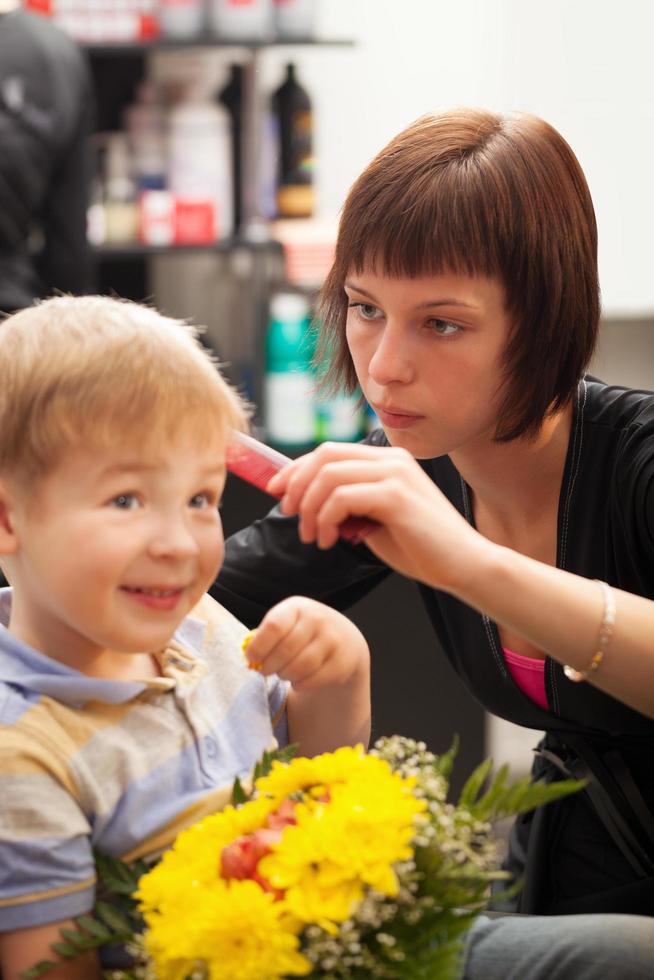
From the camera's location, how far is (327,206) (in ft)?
11.6

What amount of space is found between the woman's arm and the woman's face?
0.25m

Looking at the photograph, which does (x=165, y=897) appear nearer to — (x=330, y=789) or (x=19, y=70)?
(x=330, y=789)

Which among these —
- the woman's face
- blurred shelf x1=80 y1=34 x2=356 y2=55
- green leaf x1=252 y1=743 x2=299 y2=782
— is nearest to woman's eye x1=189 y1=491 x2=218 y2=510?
green leaf x1=252 y1=743 x2=299 y2=782

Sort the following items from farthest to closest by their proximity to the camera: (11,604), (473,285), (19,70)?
(19,70) → (473,285) → (11,604)

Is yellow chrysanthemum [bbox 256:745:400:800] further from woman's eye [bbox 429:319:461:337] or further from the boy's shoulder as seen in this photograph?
woman's eye [bbox 429:319:461:337]

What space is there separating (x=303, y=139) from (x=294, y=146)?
0.03m

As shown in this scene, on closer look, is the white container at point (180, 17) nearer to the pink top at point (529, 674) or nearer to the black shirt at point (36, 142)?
the black shirt at point (36, 142)

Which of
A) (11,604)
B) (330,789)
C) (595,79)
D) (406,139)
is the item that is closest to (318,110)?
(595,79)

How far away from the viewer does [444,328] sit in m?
1.42

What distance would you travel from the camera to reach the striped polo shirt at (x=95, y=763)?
104cm

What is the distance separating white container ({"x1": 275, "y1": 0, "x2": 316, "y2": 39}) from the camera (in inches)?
126

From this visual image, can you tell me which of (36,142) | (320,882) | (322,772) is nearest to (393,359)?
(322,772)

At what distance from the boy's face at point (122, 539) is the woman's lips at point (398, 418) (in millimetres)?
346

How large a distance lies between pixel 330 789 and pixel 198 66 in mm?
2738
